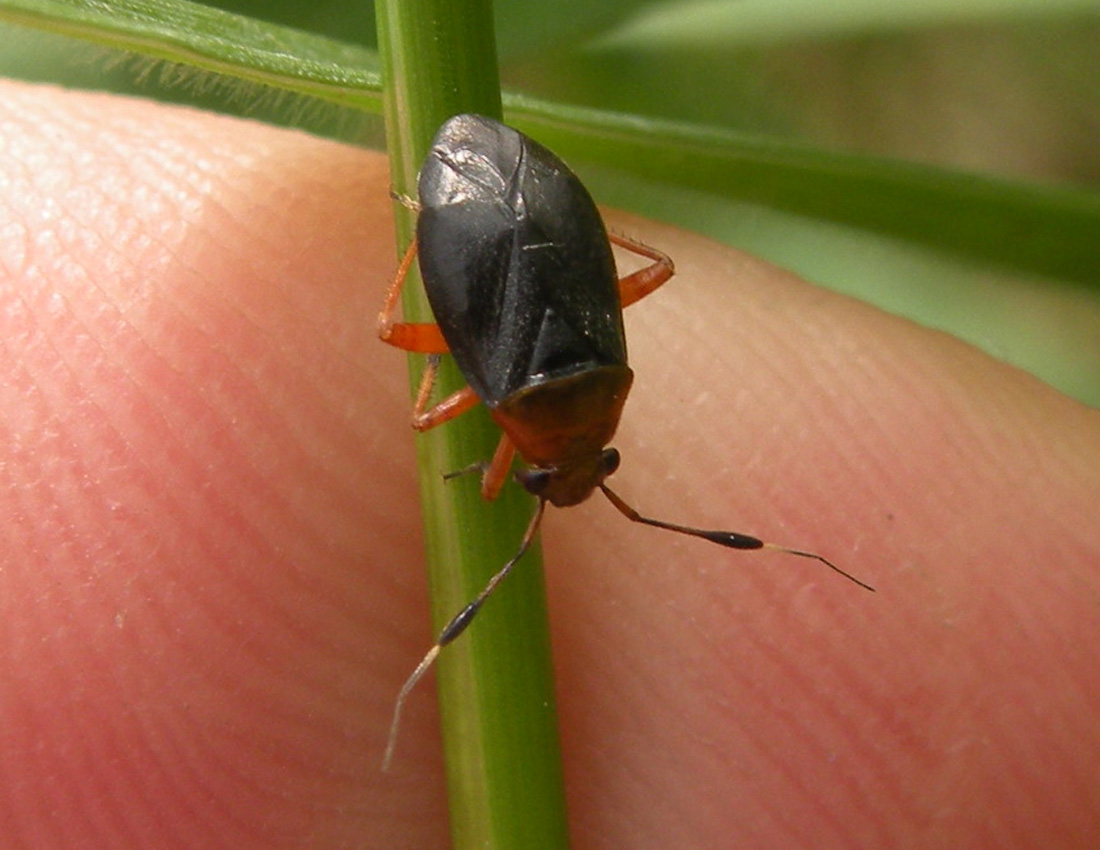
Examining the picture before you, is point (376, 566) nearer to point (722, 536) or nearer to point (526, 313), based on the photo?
point (526, 313)

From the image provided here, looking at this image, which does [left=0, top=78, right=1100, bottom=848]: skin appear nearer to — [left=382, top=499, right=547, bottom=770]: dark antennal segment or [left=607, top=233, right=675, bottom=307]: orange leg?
[left=607, top=233, right=675, bottom=307]: orange leg

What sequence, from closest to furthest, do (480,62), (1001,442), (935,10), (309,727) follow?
(480,62), (309,727), (1001,442), (935,10)

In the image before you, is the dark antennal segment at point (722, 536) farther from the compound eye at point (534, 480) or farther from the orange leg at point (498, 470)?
the orange leg at point (498, 470)

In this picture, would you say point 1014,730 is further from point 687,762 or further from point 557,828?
point 557,828

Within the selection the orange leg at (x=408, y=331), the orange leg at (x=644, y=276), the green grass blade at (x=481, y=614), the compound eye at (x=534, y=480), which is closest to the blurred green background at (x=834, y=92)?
the orange leg at (x=644, y=276)

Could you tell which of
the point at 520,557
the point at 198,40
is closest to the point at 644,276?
the point at 520,557

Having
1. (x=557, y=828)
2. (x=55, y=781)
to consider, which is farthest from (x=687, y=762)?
(x=55, y=781)

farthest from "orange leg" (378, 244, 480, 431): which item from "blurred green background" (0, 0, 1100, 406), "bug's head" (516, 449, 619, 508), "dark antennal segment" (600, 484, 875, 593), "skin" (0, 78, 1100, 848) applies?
"blurred green background" (0, 0, 1100, 406)
